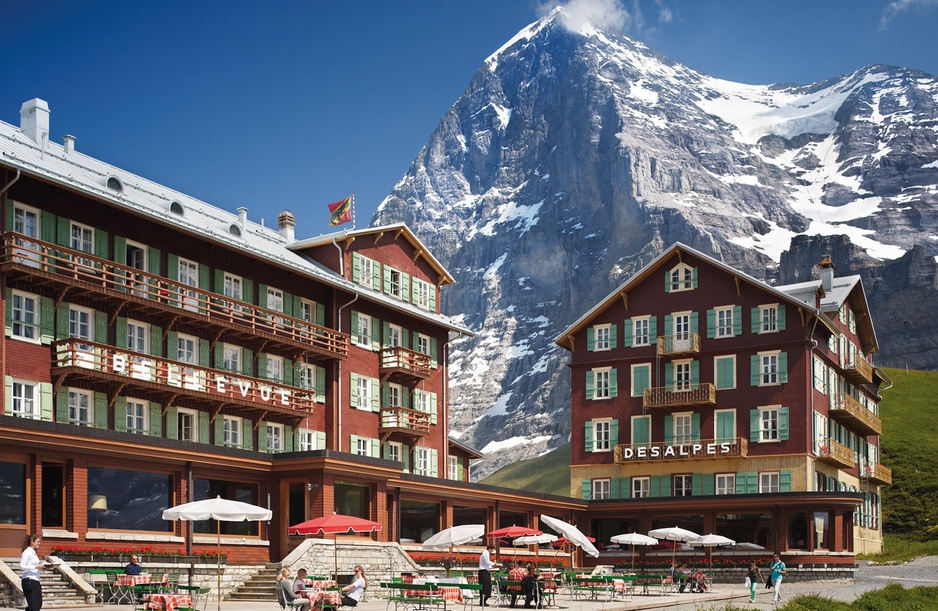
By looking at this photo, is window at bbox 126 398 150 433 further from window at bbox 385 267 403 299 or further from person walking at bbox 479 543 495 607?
window at bbox 385 267 403 299

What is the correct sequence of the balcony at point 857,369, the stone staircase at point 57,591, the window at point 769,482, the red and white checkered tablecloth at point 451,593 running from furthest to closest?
the balcony at point 857,369
the window at point 769,482
the red and white checkered tablecloth at point 451,593
the stone staircase at point 57,591

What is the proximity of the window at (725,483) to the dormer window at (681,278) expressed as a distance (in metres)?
11.5

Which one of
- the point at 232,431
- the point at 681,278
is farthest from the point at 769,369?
the point at 232,431

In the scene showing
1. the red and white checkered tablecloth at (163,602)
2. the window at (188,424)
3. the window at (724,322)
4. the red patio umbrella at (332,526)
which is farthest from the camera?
the window at (724,322)

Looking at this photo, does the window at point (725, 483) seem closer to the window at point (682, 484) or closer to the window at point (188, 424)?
the window at point (682, 484)

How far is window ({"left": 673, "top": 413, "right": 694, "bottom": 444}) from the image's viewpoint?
66.1 metres

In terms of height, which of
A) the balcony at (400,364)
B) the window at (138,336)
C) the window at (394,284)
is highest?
the window at (394,284)

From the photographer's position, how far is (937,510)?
88.6 m

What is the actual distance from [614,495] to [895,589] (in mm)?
35223

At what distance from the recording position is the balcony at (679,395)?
2559 inches

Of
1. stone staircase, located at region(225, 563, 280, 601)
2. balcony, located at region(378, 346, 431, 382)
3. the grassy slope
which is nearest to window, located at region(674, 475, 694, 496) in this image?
balcony, located at region(378, 346, 431, 382)

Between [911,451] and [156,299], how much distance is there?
7936 cm

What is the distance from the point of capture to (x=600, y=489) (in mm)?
68312

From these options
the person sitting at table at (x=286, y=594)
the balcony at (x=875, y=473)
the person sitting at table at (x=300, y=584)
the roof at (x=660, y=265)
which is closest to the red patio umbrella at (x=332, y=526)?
the person sitting at table at (x=300, y=584)
